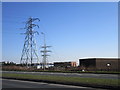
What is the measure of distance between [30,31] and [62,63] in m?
57.0

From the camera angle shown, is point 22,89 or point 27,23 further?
point 27,23

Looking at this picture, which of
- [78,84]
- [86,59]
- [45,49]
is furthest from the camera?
[86,59]

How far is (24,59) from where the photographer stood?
62.8 meters

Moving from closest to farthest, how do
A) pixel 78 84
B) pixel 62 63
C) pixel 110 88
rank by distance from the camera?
pixel 110 88 < pixel 78 84 < pixel 62 63

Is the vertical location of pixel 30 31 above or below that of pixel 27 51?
above

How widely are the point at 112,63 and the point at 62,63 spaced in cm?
4719

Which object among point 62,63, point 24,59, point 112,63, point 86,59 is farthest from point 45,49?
point 62,63

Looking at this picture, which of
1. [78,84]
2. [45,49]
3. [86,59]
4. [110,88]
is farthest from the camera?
[86,59]

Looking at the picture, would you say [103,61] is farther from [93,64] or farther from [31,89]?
[31,89]

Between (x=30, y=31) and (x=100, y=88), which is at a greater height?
(x=30, y=31)

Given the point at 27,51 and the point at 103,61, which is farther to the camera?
the point at 103,61

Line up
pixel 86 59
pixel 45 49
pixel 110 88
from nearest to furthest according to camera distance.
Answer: pixel 110 88 < pixel 45 49 < pixel 86 59

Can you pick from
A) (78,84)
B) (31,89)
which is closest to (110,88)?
(78,84)

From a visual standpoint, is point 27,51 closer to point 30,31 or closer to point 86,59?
point 30,31
